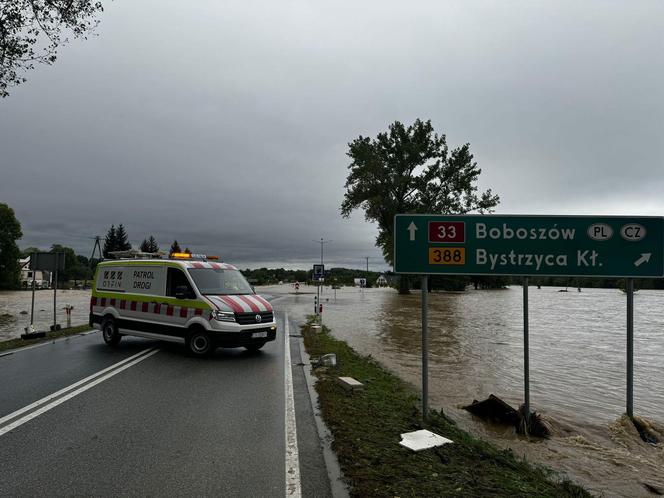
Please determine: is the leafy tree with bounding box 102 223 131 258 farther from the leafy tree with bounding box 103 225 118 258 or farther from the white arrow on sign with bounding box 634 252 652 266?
the white arrow on sign with bounding box 634 252 652 266

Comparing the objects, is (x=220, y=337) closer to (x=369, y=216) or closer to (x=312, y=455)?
(x=312, y=455)

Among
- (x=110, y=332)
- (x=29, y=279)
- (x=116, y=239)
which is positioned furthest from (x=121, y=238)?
(x=110, y=332)

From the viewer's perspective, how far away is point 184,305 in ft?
30.8

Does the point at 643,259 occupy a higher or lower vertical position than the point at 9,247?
lower

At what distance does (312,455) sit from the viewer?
13.6 ft

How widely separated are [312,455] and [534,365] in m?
8.67

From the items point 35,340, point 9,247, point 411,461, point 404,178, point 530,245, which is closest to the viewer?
point 411,461

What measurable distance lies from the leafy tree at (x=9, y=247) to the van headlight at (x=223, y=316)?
7507cm

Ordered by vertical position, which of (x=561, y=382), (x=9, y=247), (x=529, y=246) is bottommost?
(x=561, y=382)

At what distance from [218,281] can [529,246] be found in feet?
22.9

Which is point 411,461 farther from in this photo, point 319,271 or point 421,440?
point 319,271

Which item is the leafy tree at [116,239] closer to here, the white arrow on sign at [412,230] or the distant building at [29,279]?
the distant building at [29,279]

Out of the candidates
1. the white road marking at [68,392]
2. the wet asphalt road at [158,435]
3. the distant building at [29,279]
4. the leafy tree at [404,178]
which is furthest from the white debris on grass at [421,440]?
the distant building at [29,279]

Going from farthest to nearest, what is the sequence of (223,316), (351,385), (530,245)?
1. (223,316)
2. (351,385)
3. (530,245)
